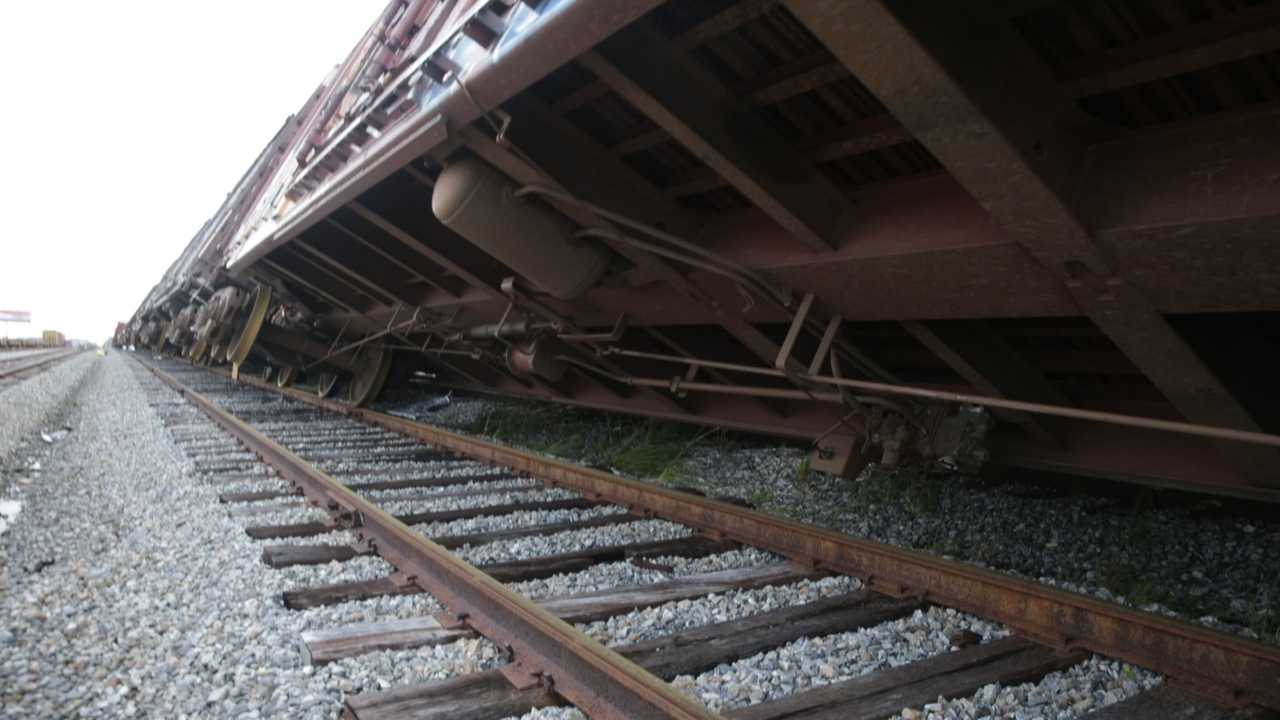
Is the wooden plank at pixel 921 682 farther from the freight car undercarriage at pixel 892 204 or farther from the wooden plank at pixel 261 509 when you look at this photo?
the wooden plank at pixel 261 509

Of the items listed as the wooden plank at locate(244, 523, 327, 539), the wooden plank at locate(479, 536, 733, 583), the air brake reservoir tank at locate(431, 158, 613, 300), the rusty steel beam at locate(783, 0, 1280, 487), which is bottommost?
the wooden plank at locate(244, 523, 327, 539)

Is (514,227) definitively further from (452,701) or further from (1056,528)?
(1056,528)

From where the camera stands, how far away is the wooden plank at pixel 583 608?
2114mm

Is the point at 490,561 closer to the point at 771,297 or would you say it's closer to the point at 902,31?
the point at 771,297

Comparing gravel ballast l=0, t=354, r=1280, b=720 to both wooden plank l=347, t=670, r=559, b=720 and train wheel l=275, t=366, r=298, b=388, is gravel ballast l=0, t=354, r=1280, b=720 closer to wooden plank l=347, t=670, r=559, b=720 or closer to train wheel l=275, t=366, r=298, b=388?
wooden plank l=347, t=670, r=559, b=720

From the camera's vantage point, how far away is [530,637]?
2.08 metres

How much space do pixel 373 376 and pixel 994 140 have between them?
23.5 feet

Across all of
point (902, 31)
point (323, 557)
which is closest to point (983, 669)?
point (902, 31)

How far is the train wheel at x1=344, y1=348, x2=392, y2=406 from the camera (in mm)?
8203

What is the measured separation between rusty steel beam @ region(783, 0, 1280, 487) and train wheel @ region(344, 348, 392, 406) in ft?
22.8

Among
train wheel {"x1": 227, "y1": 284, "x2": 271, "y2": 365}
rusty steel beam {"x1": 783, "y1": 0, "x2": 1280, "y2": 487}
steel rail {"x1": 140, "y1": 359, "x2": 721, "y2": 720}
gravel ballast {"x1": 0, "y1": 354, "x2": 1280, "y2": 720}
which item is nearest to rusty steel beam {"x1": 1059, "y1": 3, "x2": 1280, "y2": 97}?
rusty steel beam {"x1": 783, "y1": 0, "x2": 1280, "y2": 487}

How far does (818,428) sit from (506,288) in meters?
1.80

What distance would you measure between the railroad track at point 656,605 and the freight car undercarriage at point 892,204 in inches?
23.0

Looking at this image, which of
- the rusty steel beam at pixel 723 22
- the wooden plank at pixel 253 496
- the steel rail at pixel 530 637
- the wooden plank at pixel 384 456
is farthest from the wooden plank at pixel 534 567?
the wooden plank at pixel 384 456
